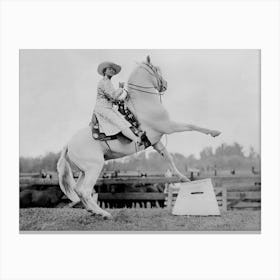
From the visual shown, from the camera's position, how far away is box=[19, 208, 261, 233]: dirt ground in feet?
15.7

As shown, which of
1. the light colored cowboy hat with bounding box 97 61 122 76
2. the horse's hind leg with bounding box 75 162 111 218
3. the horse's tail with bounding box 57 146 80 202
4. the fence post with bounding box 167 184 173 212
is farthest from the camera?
the fence post with bounding box 167 184 173 212

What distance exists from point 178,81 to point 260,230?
5.40 feet

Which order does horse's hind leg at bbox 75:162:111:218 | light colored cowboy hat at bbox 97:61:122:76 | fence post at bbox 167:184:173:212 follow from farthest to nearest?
fence post at bbox 167:184:173:212
light colored cowboy hat at bbox 97:61:122:76
horse's hind leg at bbox 75:162:111:218

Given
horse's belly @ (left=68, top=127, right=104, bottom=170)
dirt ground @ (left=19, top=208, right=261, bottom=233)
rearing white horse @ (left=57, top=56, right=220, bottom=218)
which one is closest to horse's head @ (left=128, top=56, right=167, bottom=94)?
rearing white horse @ (left=57, top=56, right=220, bottom=218)

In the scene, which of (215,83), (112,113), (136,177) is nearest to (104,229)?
(136,177)

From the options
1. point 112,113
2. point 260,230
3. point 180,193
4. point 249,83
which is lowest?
point 260,230

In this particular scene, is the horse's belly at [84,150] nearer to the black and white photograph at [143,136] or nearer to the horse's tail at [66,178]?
the black and white photograph at [143,136]

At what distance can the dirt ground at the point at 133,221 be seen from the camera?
479 centimetres

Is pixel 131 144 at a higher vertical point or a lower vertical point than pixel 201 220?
higher

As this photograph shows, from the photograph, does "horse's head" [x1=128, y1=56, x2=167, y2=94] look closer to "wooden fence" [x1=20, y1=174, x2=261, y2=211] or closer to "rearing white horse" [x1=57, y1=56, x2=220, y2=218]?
"rearing white horse" [x1=57, y1=56, x2=220, y2=218]

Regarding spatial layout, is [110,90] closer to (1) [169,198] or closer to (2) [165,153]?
(2) [165,153]

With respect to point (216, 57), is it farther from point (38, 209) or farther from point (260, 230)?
point (38, 209)

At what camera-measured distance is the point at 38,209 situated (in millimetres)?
5086

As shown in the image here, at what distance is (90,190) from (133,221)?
0.52 meters
